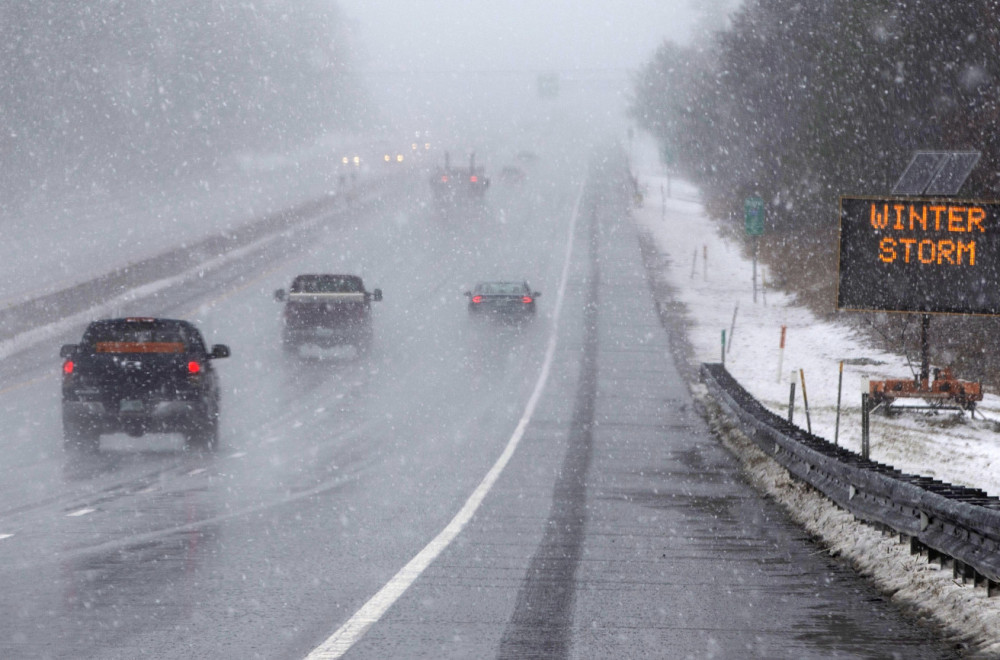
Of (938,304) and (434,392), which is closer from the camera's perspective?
(938,304)

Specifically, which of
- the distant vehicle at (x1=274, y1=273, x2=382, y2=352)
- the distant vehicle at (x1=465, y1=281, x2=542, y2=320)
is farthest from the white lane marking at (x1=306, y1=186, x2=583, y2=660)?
the distant vehicle at (x1=465, y1=281, x2=542, y2=320)

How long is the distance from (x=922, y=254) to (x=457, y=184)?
179ft

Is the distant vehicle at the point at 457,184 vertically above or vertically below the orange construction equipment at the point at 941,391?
above

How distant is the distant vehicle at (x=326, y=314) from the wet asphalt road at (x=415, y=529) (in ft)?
2.10

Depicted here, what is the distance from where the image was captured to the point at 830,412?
24594 millimetres

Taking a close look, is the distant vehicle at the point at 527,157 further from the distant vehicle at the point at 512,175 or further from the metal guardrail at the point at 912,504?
the metal guardrail at the point at 912,504

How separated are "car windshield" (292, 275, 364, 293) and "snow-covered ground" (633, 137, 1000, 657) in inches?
359

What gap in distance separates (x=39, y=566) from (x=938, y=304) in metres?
15.6

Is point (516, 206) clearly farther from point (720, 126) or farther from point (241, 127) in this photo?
point (241, 127)

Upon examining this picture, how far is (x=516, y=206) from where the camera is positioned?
7338 cm

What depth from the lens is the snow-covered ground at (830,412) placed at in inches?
327

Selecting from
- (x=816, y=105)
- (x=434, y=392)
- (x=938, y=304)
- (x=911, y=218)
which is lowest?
(x=434, y=392)

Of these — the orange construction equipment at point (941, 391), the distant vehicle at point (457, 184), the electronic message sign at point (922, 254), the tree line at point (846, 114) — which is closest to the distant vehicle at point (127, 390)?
the electronic message sign at point (922, 254)

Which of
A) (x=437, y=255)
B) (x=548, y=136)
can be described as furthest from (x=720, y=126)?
(x=548, y=136)
